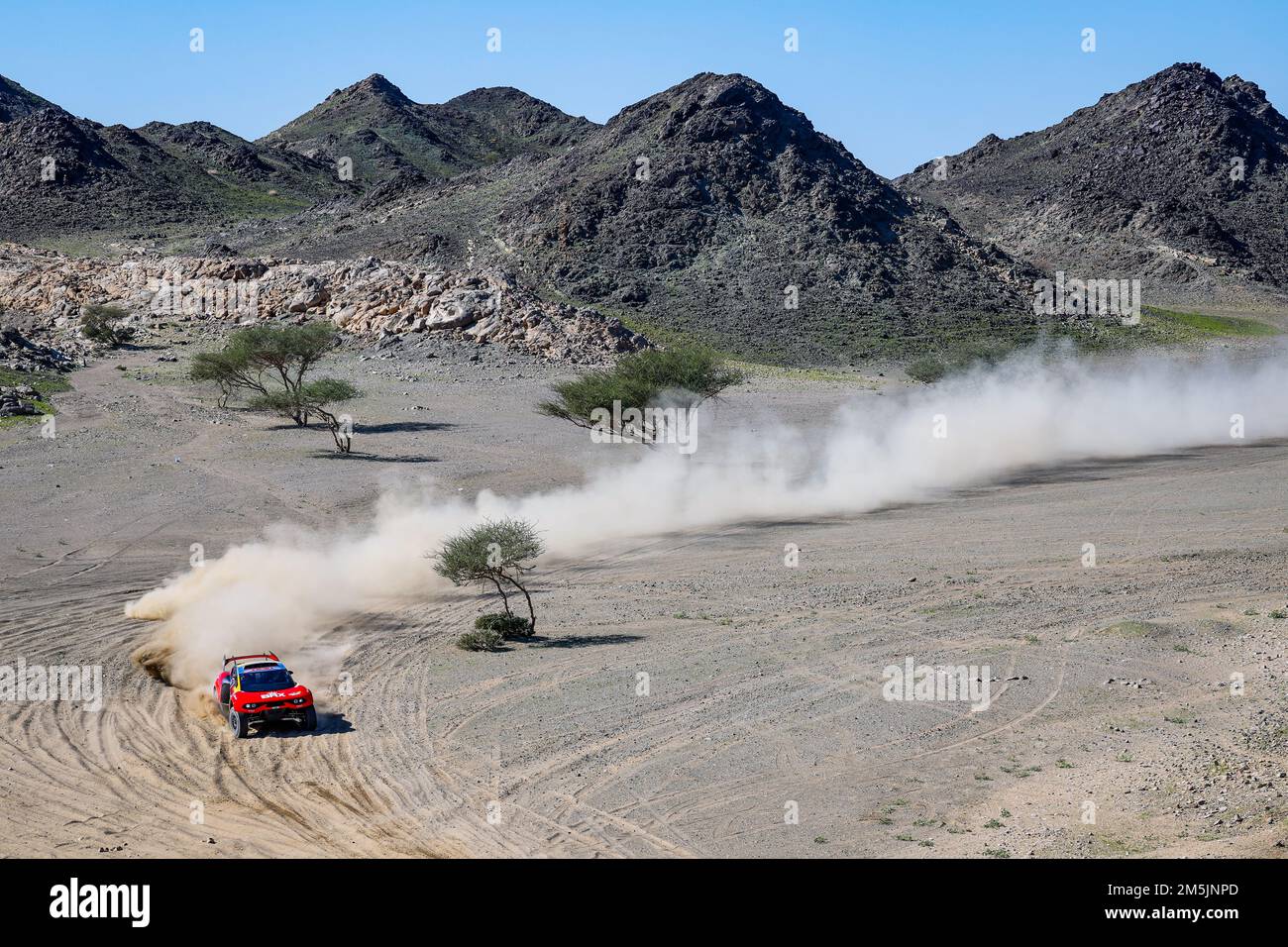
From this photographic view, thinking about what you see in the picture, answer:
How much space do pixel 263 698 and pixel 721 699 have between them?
7.74m

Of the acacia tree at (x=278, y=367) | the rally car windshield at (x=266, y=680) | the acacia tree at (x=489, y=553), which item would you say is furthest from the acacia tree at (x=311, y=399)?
the rally car windshield at (x=266, y=680)

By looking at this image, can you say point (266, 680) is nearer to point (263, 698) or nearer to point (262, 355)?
point (263, 698)

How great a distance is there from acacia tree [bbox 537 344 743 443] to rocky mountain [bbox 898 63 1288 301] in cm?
8344

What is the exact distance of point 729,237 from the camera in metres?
99.1

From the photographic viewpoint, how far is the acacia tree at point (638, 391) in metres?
47.5

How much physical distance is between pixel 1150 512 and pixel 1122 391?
90.7 feet

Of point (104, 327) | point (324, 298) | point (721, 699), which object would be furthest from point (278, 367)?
point (721, 699)

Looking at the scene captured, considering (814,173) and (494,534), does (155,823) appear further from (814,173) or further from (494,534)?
(814,173)

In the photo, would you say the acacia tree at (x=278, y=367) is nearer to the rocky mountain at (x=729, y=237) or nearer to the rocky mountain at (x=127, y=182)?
the rocky mountain at (x=729, y=237)

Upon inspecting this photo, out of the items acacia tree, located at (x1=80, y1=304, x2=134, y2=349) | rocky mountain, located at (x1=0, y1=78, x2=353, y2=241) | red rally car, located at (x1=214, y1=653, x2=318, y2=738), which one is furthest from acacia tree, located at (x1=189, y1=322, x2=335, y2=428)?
rocky mountain, located at (x1=0, y1=78, x2=353, y2=241)

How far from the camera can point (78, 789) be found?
17453 mm

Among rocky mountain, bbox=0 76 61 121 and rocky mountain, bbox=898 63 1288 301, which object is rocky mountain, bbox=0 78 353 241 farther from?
rocky mountain, bbox=898 63 1288 301

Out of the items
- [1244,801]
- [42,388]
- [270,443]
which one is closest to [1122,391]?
[270,443]

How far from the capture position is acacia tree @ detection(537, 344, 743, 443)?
47.5 metres
